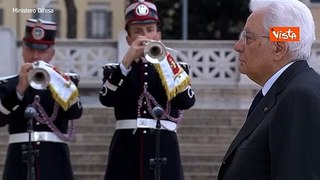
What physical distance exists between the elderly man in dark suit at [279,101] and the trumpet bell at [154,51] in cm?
192

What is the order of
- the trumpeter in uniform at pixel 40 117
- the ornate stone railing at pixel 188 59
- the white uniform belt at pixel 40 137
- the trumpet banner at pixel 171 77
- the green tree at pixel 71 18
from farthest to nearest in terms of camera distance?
1. the green tree at pixel 71 18
2. the ornate stone railing at pixel 188 59
3. the white uniform belt at pixel 40 137
4. the trumpeter in uniform at pixel 40 117
5. the trumpet banner at pixel 171 77

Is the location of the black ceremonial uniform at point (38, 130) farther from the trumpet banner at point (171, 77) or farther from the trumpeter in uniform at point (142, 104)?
the trumpet banner at point (171, 77)

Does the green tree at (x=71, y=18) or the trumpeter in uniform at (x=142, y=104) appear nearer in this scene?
the trumpeter in uniform at (x=142, y=104)

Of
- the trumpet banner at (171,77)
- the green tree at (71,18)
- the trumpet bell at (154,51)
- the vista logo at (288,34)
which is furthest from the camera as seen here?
the green tree at (71,18)

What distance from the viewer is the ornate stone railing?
12.1m

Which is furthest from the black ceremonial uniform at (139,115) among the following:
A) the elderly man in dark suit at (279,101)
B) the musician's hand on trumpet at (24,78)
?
the elderly man in dark suit at (279,101)

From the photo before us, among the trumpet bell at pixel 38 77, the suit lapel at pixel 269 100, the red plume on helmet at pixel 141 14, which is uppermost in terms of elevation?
the red plume on helmet at pixel 141 14

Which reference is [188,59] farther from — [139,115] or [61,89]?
[139,115]

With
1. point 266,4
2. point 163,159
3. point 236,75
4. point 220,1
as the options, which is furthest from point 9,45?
point 266,4

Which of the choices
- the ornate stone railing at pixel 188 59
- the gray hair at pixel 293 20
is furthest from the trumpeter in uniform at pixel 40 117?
the ornate stone railing at pixel 188 59

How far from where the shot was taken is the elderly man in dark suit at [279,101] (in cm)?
288

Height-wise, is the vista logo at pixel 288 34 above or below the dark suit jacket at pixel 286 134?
above

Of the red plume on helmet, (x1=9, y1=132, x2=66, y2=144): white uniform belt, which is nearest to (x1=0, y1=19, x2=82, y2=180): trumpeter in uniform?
(x1=9, y1=132, x2=66, y2=144): white uniform belt

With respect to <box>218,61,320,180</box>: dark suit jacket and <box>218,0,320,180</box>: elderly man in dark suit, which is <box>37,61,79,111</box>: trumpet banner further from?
<box>218,61,320,180</box>: dark suit jacket
